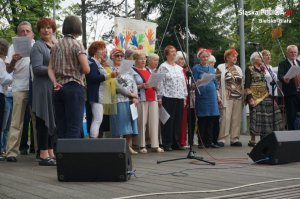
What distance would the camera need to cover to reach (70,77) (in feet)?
18.3

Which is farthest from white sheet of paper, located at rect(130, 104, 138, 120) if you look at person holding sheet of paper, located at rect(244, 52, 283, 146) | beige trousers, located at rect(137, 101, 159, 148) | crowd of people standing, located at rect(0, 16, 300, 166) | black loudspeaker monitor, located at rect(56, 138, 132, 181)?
black loudspeaker monitor, located at rect(56, 138, 132, 181)

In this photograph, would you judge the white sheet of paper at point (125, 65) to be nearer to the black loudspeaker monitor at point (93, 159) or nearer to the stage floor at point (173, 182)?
the stage floor at point (173, 182)

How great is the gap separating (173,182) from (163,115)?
3.42 meters

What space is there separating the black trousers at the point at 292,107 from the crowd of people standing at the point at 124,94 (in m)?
0.02

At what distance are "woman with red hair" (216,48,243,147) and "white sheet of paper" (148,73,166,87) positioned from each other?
1.64 metres

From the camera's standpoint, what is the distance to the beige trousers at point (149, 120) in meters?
8.02

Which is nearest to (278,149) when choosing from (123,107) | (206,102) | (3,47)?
(123,107)

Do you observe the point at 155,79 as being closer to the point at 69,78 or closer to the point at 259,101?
the point at 259,101

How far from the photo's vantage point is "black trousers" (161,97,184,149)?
27.1 feet

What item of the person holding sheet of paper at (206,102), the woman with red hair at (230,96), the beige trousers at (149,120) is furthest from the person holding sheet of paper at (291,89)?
the beige trousers at (149,120)

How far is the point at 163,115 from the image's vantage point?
812cm

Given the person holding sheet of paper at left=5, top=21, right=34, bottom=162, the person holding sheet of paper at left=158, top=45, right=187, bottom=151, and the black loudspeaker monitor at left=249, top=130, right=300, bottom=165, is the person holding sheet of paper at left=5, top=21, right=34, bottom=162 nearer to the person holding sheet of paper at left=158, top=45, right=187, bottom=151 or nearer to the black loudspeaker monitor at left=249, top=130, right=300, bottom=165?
the person holding sheet of paper at left=158, top=45, right=187, bottom=151

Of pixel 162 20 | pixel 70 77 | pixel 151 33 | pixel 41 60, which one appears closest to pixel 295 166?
pixel 70 77

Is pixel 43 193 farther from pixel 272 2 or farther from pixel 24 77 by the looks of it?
pixel 272 2
